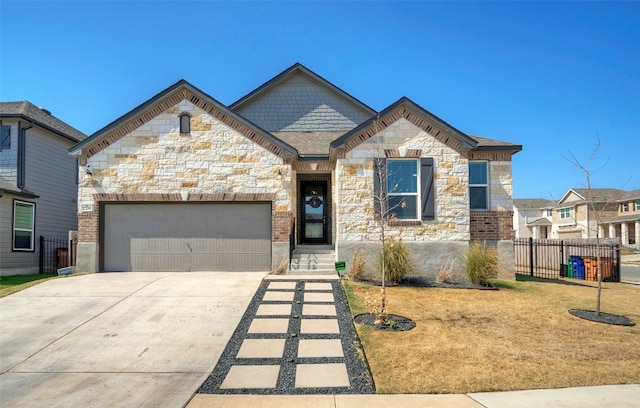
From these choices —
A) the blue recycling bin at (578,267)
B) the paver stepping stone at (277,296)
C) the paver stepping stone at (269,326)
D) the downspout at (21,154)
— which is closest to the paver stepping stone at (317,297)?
the paver stepping stone at (277,296)

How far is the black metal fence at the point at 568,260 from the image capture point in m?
14.7

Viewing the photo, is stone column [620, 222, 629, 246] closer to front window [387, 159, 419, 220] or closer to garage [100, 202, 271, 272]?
front window [387, 159, 419, 220]

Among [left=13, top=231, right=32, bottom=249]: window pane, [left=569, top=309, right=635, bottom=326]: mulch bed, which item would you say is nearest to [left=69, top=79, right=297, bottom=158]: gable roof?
[left=13, top=231, right=32, bottom=249]: window pane

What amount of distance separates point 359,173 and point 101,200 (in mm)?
8412

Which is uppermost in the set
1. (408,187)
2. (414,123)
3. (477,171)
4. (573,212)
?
(414,123)

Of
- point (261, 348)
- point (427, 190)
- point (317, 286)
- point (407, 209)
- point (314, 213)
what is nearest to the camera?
point (261, 348)

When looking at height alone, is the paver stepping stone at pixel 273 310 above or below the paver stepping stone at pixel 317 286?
below

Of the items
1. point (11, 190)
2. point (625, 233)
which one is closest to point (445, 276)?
point (11, 190)

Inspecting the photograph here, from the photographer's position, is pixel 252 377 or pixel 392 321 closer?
pixel 252 377

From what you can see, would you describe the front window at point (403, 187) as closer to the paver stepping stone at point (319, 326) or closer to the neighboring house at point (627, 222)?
the paver stepping stone at point (319, 326)

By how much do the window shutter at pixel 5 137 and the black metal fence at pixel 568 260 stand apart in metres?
21.6

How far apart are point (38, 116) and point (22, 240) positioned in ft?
19.2

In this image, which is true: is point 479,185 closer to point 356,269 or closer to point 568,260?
point 356,269

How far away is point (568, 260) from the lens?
15.8 metres
